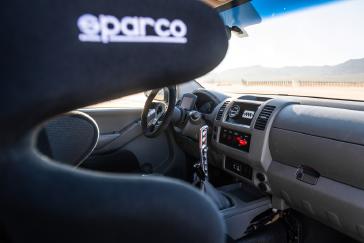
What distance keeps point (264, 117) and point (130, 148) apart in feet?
4.22

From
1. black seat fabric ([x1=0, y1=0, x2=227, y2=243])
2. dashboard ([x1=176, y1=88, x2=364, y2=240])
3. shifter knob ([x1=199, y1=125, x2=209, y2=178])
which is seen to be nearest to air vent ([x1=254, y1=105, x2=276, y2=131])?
dashboard ([x1=176, y1=88, x2=364, y2=240])

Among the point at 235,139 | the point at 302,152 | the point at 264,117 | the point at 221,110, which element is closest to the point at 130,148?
the point at 221,110

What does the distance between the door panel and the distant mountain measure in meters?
0.69

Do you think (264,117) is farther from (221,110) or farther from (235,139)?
(221,110)

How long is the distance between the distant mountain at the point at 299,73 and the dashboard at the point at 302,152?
0.23m

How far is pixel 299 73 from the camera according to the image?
2471mm

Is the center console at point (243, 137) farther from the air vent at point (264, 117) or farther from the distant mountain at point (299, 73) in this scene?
the distant mountain at point (299, 73)

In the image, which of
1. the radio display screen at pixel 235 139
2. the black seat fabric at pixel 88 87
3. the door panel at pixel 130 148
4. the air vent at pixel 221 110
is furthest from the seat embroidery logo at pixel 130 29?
the door panel at pixel 130 148

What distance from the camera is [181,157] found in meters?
3.17

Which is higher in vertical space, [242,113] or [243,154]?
[242,113]

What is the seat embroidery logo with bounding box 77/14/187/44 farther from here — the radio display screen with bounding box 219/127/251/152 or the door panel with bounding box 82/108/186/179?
the door panel with bounding box 82/108/186/179

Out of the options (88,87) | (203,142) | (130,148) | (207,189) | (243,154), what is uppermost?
(88,87)

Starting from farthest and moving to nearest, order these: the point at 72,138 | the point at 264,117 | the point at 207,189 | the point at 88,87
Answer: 1. the point at 207,189
2. the point at 264,117
3. the point at 72,138
4. the point at 88,87

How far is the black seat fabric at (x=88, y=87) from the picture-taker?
1.34 feet
